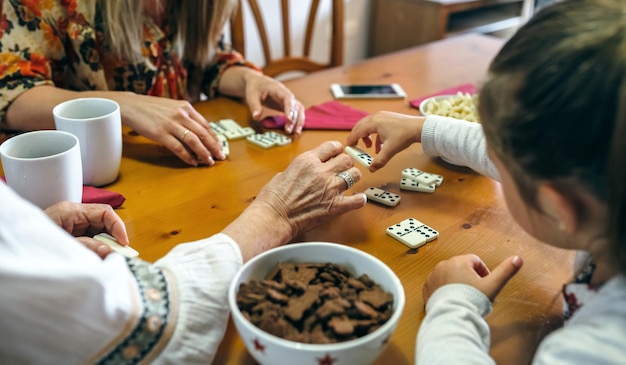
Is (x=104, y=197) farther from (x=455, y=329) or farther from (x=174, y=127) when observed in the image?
(x=455, y=329)

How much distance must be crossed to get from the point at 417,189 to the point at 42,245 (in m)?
0.72

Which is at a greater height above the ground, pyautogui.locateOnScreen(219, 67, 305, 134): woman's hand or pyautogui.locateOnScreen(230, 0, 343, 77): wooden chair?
pyautogui.locateOnScreen(219, 67, 305, 134): woman's hand

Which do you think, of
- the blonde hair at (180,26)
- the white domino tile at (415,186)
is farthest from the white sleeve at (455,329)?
the blonde hair at (180,26)

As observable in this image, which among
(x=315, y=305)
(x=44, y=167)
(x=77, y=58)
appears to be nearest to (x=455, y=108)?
(x=315, y=305)

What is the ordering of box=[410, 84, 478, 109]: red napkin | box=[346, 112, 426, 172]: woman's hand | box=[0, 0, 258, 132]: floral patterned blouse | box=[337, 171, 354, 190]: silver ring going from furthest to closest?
1. box=[410, 84, 478, 109]: red napkin
2. box=[0, 0, 258, 132]: floral patterned blouse
3. box=[346, 112, 426, 172]: woman's hand
4. box=[337, 171, 354, 190]: silver ring

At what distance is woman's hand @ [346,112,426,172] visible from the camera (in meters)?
1.14

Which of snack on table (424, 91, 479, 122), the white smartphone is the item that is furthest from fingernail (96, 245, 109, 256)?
the white smartphone

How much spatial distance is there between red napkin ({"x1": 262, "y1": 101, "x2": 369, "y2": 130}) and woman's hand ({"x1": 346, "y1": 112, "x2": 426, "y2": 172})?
200 mm

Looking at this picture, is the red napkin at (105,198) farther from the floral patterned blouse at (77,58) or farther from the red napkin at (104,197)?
the floral patterned blouse at (77,58)

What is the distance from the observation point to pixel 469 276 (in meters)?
0.80

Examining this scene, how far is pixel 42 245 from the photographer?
575mm

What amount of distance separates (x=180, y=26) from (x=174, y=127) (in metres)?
0.49

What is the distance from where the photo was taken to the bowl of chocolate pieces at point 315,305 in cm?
63

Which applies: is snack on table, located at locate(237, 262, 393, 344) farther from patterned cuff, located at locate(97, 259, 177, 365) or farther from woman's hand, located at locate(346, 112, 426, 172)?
woman's hand, located at locate(346, 112, 426, 172)
